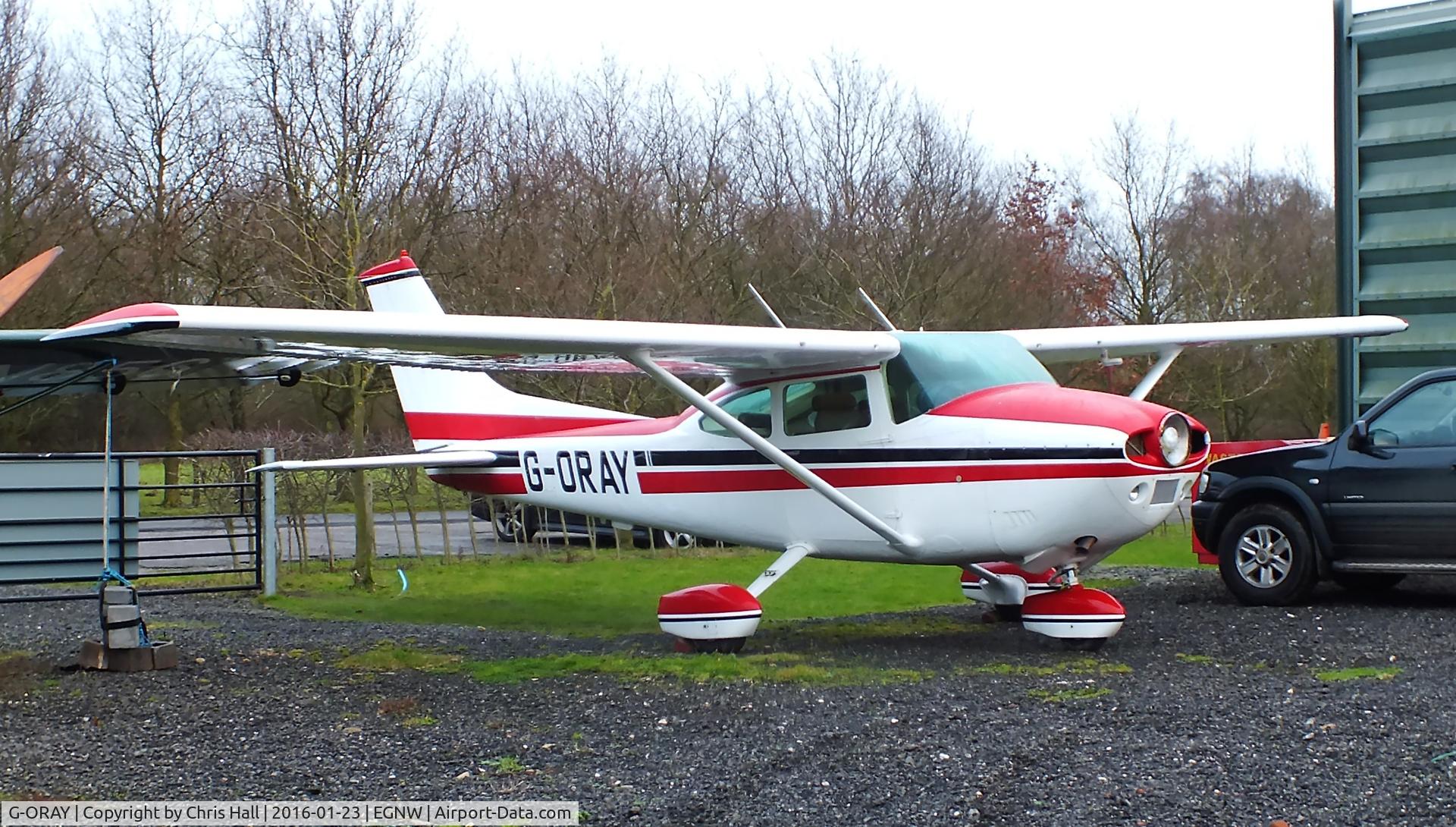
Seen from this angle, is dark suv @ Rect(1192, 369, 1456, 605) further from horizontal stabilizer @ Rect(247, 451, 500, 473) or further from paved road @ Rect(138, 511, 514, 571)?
paved road @ Rect(138, 511, 514, 571)

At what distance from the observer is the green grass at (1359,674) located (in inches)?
286

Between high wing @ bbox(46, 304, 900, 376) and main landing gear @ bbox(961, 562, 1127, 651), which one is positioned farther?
main landing gear @ bbox(961, 562, 1127, 651)

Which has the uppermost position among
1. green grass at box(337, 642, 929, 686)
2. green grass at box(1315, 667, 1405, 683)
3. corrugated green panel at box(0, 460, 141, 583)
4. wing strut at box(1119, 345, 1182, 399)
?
wing strut at box(1119, 345, 1182, 399)

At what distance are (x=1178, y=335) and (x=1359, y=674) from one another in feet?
14.0

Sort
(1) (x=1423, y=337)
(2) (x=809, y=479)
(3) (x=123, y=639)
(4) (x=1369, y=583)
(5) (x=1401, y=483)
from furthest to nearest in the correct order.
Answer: (4) (x=1369, y=583) < (1) (x=1423, y=337) < (5) (x=1401, y=483) < (2) (x=809, y=479) < (3) (x=123, y=639)

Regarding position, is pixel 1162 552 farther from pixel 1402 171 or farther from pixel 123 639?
pixel 123 639

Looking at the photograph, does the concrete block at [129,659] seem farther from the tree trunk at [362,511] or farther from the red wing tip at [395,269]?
the tree trunk at [362,511]

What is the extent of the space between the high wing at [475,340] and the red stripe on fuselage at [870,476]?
76 centimetres

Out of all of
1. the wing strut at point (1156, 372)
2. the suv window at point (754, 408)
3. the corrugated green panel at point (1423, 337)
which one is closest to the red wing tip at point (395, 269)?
the suv window at point (754, 408)

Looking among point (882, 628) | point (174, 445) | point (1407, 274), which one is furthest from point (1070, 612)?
point (174, 445)

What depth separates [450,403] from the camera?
1195cm

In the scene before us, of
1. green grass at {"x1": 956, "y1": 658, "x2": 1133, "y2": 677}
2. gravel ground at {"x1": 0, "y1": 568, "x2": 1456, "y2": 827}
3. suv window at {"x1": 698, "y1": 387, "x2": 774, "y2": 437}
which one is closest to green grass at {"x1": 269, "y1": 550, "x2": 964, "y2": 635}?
suv window at {"x1": 698, "y1": 387, "x2": 774, "y2": 437}

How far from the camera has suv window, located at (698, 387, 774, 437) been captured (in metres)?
9.66

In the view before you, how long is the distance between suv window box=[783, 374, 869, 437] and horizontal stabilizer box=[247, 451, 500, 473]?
3.06 m
